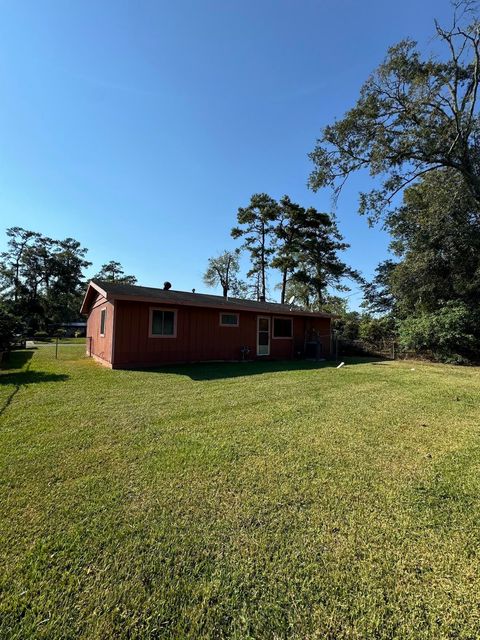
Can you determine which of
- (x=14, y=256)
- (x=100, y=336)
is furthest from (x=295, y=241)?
(x=14, y=256)

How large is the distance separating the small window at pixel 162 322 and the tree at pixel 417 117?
10.3m

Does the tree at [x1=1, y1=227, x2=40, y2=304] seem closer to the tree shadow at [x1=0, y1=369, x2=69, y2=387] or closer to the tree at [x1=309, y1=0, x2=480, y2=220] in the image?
the tree shadow at [x1=0, y1=369, x2=69, y2=387]

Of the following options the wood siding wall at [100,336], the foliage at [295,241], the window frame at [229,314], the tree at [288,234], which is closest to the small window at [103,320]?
the wood siding wall at [100,336]

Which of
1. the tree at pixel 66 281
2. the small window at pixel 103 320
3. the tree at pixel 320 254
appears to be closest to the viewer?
the small window at pixel 103 320

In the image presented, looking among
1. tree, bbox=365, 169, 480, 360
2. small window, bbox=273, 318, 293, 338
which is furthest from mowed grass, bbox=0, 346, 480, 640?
tree, bbox=365, 169, 480, 360

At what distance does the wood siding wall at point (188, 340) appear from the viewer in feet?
29.5

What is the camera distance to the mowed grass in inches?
55.9

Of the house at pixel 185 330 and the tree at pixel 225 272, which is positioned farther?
the tree at pixel 225 272

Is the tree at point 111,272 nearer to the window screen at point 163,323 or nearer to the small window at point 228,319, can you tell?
the small window at point 228,319

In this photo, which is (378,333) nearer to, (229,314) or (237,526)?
(229,314)

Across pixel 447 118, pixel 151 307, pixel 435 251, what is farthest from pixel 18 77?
pixel 435 251

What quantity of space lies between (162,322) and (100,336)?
2985mm

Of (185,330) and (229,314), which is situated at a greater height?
(229,314)

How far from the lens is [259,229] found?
24.4m
